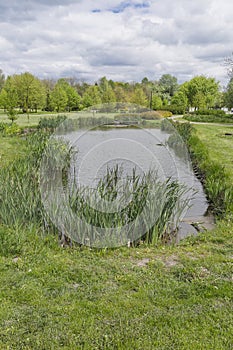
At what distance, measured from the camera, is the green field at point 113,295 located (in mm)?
2199

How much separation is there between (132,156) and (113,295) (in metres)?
4.49

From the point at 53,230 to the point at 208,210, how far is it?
9.73ft

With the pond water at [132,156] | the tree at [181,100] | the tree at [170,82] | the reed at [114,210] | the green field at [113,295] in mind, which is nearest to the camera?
the green field at [113,295]

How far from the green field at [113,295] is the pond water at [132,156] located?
84.5 inches

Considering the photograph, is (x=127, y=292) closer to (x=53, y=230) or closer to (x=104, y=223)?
(x=104, y=223)

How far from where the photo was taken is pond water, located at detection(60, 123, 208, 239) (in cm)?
595

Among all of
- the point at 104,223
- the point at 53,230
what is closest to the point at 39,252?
the point at 53,230

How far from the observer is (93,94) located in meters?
9.40

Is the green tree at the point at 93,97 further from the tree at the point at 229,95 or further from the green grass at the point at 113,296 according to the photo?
the tree at the point at 229,95

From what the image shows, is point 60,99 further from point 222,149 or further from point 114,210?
point 114,210

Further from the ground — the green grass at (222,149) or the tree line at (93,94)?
the tree line at (93,94)

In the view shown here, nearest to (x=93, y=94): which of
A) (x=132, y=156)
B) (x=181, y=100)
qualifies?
(x=132, y=156)

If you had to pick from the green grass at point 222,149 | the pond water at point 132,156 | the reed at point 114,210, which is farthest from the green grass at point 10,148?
the green grass at point 222,149

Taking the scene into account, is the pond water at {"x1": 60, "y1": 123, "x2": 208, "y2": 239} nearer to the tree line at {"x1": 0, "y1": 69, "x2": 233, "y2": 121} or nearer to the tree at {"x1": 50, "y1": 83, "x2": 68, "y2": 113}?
the tree line at {"x1": 0, "y1": 69, "x2": 233, "y2": 121}
